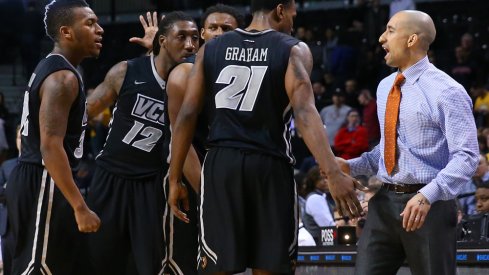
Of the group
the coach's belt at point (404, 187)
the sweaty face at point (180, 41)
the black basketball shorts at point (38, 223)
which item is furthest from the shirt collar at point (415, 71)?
the black basketball shorts at point (38, 223)

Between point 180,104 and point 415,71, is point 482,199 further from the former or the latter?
point 180,104

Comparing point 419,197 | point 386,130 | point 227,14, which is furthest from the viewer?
point 227,14

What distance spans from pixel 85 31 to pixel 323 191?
5.41m

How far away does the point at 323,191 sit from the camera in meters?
10.8

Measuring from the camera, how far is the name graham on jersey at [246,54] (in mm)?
5086

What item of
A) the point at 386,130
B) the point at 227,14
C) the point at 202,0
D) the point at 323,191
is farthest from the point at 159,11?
the point at 386,130

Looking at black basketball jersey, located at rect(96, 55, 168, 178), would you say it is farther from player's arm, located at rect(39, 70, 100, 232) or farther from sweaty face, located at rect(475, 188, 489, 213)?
sweaty face, located at rect(475, 188, 489, 213)

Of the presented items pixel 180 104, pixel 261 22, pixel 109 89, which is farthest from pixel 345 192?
pixel 109 89

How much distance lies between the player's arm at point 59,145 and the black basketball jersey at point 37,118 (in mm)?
101

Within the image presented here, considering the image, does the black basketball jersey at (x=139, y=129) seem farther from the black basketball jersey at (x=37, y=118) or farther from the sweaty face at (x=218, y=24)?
the black basketball jersey at (x=37, y=118)

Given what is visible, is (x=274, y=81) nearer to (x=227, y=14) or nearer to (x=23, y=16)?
(x=227, y=14)

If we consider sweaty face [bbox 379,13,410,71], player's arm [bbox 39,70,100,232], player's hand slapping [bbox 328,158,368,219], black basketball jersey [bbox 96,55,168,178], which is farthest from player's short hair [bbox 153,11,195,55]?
player's hand slapping [bbox 328,158,368,219]

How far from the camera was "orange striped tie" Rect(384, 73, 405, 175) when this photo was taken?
5446 mm

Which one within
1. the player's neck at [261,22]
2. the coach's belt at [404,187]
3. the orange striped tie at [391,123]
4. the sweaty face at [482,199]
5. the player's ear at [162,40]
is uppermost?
the player's neck at [261,22]
